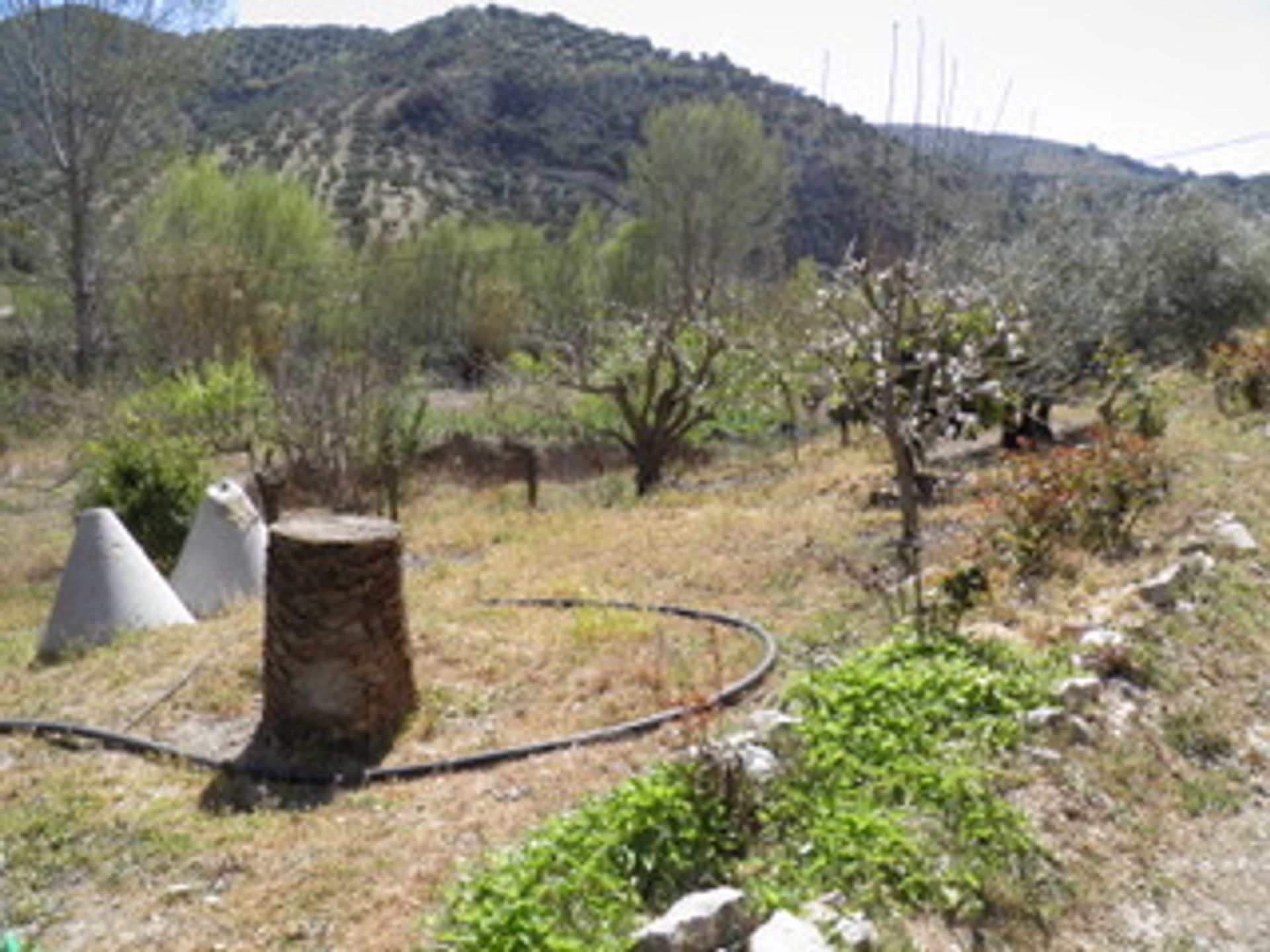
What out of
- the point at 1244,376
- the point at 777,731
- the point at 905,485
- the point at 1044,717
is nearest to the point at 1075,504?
the point at 905,485

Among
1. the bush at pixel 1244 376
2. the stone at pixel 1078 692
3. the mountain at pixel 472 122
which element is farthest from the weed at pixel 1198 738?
the mountain at pixel 472 122

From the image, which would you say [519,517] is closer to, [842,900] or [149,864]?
[149,864]

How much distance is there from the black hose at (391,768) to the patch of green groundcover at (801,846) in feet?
1.78

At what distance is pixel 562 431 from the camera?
21141mm

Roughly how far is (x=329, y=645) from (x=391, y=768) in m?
0.66

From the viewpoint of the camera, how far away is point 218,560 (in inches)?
348

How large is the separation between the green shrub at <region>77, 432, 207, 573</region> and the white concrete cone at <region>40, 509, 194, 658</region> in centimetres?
332

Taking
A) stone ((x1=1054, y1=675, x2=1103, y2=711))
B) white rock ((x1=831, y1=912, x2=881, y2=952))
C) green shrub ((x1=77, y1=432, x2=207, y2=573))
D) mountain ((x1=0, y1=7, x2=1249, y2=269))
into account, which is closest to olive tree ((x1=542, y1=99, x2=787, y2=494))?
mountain ((x1=0, y1=7, x2=1249, y2=269))

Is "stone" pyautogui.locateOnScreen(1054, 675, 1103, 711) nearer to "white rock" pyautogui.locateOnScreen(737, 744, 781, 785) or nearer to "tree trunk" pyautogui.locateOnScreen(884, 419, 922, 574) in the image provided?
"white rock" pyautogui.locateOnScreen(737, 744, 781, 785)

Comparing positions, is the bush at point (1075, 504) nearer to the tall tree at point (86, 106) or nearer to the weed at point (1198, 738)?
the weed at point (1198, 738)

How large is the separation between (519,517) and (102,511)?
516 cm

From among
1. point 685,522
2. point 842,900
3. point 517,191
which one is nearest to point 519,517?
point 685,522

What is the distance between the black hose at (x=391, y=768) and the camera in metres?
4.87

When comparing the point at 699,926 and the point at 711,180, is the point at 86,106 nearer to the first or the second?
the point at 711,180
